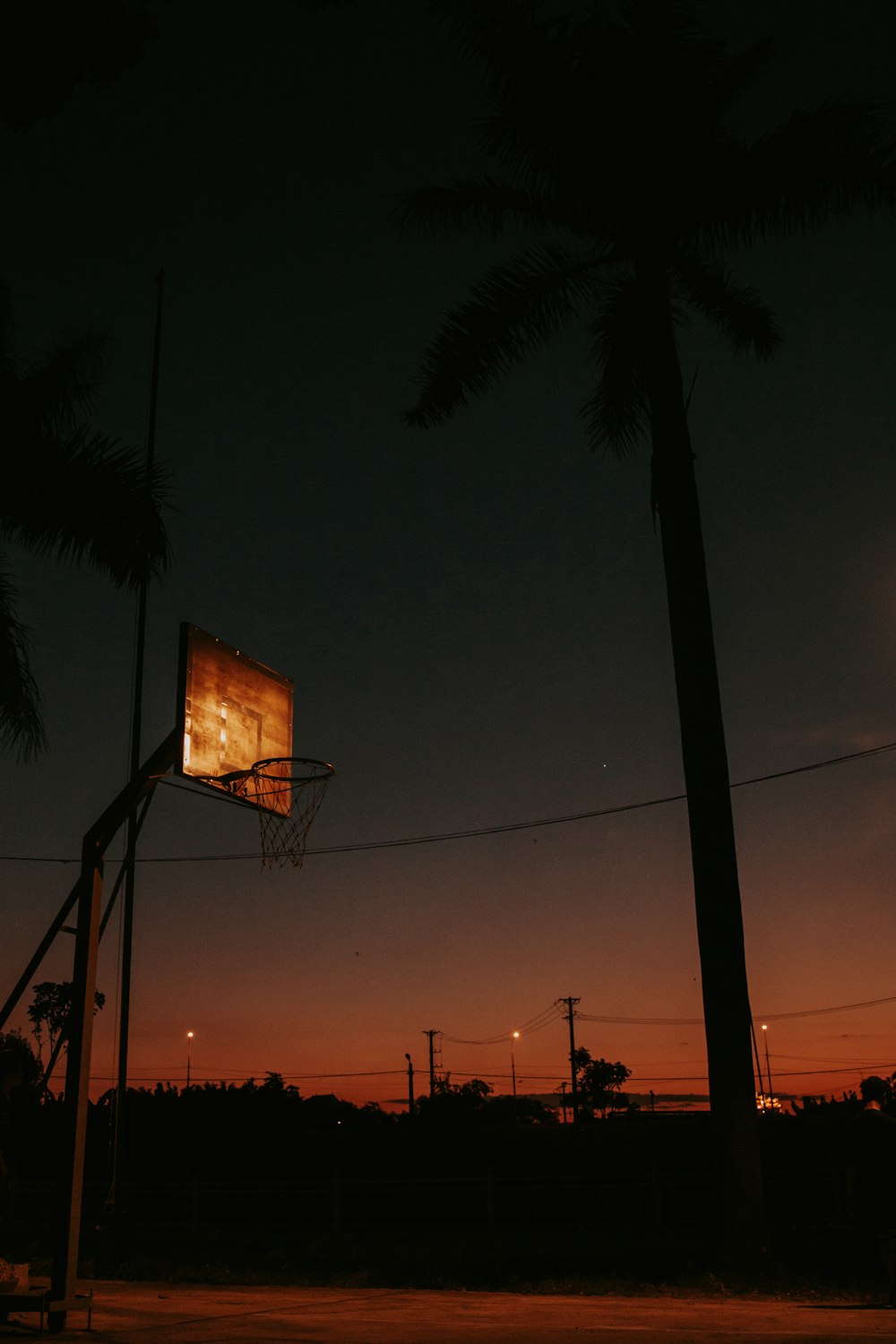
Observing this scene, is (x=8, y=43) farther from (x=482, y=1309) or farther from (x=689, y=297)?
(x=482, y=1309)

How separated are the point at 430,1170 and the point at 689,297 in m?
28.9

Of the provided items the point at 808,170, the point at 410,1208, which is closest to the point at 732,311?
the point at 808,170

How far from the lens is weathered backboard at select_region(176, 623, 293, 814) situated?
10.6 metres

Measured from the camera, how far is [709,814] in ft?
43.2

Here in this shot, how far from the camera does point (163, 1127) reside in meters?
39.6

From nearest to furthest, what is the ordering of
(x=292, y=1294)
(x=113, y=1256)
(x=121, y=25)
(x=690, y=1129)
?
(x=121, y=25) → (x=292, y=1294) → (x=113, y=1256) → (x=690, y=1129)

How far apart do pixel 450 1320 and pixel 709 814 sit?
6.07 metres

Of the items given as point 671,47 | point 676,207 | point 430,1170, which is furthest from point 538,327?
point 430,1170

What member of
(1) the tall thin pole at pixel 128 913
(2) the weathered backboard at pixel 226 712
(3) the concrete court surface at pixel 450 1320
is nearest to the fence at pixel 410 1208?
(1) the tall thin pole at pixel 128 913

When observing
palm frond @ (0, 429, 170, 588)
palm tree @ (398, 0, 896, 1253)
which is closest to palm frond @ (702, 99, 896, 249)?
palm tree @ (398, 0, 896, 1253)

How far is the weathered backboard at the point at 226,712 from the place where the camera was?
10.6 meters

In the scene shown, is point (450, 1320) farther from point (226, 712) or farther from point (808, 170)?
point (808, 170)

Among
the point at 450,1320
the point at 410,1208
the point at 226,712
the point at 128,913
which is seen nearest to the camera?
the point at 450,1320

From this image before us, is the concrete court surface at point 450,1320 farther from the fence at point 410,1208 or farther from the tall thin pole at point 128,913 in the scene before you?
the fence at point 410,1208
